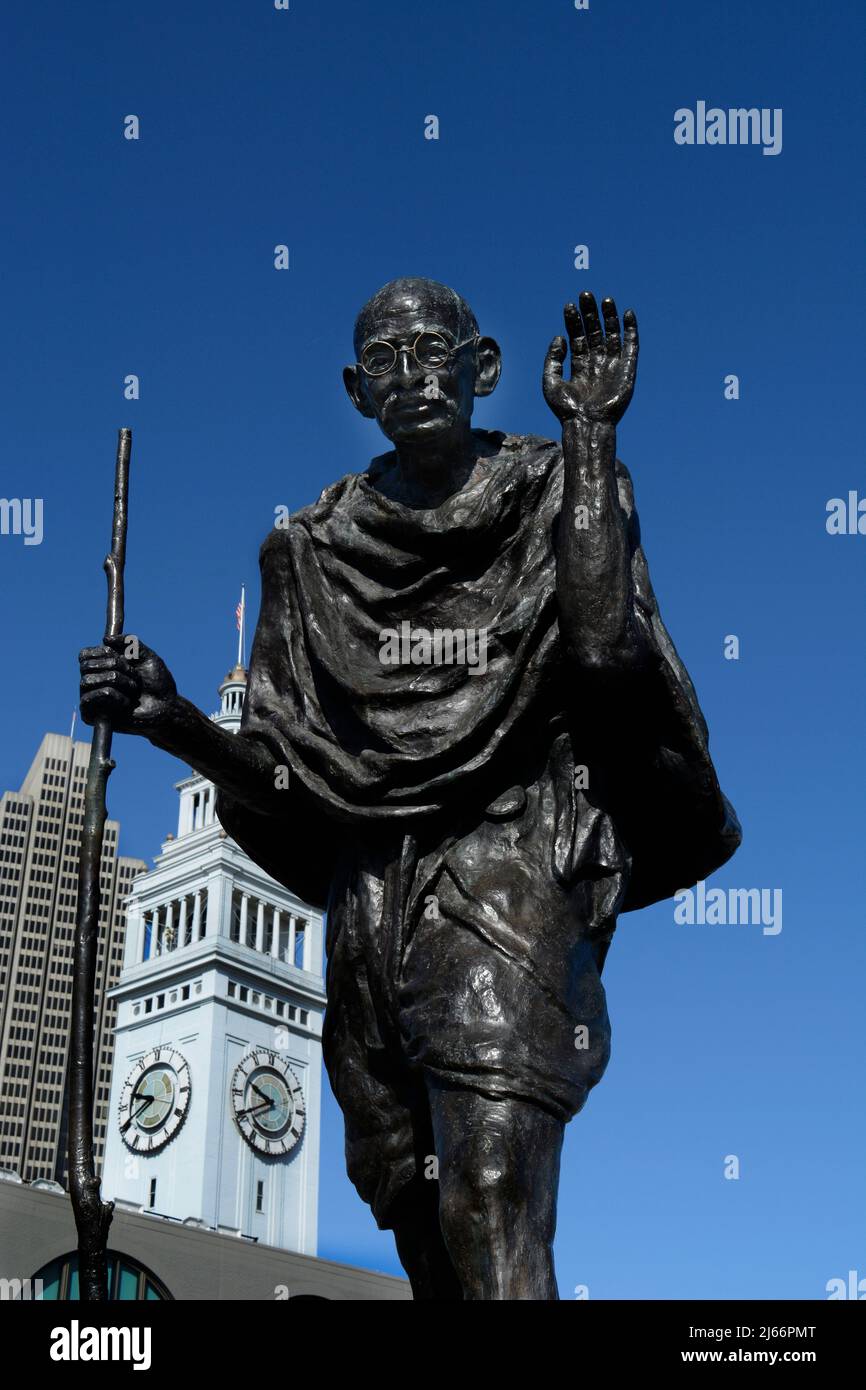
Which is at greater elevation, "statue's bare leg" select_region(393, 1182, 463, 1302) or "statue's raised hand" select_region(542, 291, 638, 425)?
"statue's raised hand" select_region(542, 291, 638, 425)

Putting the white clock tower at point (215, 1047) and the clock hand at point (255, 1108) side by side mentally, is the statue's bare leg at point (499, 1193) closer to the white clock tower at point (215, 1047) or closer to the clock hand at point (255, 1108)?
the white clock tower at point (215, 1047)

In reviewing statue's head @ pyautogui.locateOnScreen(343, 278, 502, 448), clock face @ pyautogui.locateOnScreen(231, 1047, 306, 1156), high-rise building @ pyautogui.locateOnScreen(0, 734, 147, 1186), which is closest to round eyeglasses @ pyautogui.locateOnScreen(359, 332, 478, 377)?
statue's head @ pyautogui.locateOnScreen(343, 278, 502, 448)

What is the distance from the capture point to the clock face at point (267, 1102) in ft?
389

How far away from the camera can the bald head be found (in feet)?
15.6

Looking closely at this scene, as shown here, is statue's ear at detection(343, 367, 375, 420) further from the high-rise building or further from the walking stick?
the high-rise building

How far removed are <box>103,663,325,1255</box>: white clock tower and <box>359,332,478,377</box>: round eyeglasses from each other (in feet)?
360

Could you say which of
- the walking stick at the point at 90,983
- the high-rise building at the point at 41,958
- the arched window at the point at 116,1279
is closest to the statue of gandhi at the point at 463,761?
the walking stick at the point at 90,983

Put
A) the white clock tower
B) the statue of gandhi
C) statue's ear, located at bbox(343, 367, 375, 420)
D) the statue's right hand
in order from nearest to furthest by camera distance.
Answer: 1. the statue of gandhi
2. the statue's right hand
3. statue's ear, located at bbox(343, 367, 375, 420)
4. the white clock tower

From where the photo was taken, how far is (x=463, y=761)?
4.41 meters

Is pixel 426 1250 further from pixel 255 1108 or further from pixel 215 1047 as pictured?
pixel 255 1108

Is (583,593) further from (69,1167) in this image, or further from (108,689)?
(69,1167)

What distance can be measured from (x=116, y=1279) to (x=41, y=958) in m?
89.8

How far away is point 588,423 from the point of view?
14.3ft
